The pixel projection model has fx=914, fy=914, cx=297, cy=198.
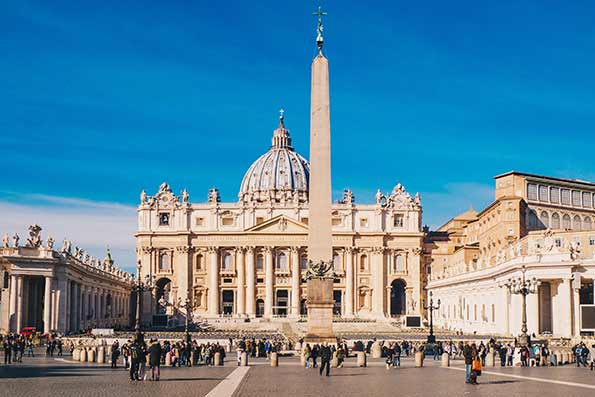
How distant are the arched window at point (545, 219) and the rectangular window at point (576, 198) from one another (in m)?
4.97

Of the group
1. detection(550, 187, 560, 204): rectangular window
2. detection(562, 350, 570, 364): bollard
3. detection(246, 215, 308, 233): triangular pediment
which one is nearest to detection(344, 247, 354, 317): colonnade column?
detection(246, 215, 308, 233): triangular pediment

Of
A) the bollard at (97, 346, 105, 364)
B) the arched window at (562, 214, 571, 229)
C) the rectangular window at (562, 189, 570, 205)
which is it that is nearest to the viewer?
the bollard at (97, 346, 105, 364)

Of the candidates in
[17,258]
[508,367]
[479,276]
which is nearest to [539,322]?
[479,276]

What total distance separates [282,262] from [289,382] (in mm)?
85102

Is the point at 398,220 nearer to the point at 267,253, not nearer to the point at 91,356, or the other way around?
the point at 267,253

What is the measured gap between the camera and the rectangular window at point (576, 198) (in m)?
85.2

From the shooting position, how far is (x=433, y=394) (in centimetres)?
2166

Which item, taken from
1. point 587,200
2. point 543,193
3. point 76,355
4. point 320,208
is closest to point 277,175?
point 587,200

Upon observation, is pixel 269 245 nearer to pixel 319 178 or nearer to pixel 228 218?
pixel 228 218

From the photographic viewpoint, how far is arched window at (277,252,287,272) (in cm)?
11025

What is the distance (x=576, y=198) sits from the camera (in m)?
85.6

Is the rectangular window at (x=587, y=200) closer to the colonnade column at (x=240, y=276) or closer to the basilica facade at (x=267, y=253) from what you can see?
the basilica facade at (x=267, y=253)

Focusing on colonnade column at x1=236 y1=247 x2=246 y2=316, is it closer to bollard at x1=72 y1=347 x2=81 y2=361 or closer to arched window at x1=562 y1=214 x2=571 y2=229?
arched window at x1=562 y1=214 x2=571 y2=229

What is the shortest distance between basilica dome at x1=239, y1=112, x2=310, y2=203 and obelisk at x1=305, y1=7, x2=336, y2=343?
10352cm
